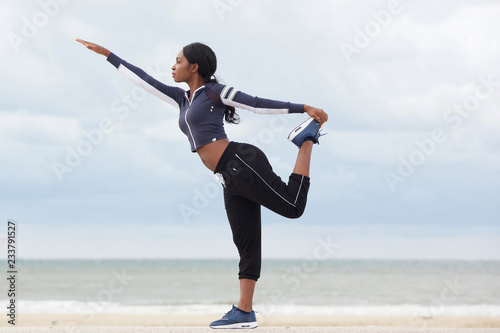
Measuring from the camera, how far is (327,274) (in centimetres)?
2322

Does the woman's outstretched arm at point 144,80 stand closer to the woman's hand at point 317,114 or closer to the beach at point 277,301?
the woman's hand at point 317,114

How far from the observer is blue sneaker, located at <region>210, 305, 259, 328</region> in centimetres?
417

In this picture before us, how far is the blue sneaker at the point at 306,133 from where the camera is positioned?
4.12 m

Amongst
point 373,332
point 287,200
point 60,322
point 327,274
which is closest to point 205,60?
point 287,200

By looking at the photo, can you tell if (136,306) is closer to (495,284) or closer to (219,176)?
(219,176)

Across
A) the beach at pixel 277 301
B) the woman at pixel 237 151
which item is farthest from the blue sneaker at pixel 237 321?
the beach at pixel 277 301

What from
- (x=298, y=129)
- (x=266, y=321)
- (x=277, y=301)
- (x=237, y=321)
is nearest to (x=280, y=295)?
(x=277, y=301)

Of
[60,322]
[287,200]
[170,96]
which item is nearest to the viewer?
[287,200]

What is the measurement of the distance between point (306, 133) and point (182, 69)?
40.7 inches

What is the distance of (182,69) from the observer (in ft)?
13.4

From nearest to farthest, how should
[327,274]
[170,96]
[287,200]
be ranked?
[287,200] < [170,96] < [327,274]

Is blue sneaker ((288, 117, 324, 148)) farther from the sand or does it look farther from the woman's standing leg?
the sand

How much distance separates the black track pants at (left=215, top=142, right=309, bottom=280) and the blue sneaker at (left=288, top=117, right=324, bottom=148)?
0.89ft

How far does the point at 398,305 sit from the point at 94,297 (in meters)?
8.68
